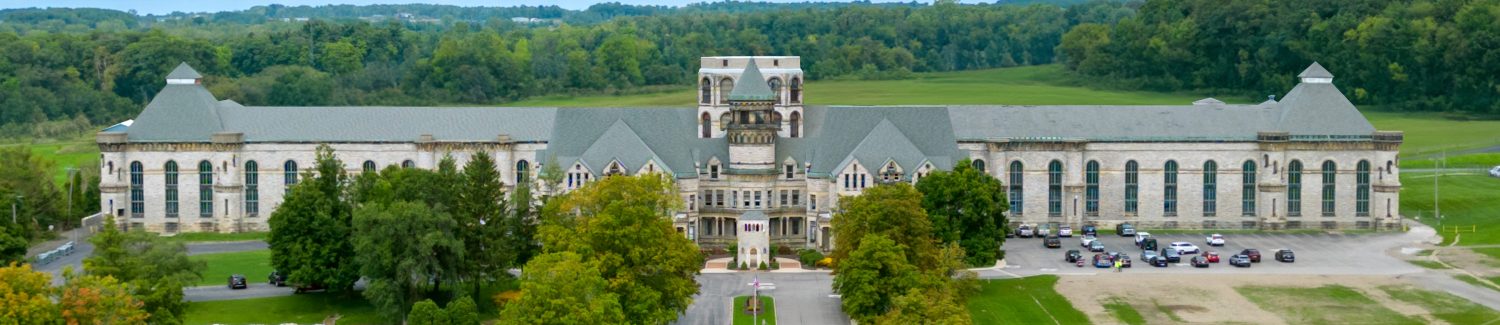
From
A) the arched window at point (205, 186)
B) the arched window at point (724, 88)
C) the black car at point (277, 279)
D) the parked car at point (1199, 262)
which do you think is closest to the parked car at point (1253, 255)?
the parked car at point (1199, 262)

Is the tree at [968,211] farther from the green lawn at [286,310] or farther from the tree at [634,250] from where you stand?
the green lawn at [286,310]

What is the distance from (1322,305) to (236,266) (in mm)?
61252

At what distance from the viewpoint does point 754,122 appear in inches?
5443

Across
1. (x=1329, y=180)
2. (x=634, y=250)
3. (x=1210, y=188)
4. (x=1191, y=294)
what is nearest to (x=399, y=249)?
(x=634, y=250)

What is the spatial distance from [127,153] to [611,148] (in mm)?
32758

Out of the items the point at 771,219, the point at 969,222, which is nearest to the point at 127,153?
the point at 771,219

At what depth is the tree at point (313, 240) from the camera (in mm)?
116812

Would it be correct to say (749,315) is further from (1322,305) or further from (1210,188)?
(1210,188)

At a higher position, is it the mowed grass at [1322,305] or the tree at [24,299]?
the tree at [24,299]

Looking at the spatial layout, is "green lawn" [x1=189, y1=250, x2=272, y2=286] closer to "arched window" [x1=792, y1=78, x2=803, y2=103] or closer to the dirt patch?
"arched window" [x1=792, y1=78, x2=803, y2=103]

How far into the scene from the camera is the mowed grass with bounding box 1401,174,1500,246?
140 m

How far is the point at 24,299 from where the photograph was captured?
8906cm

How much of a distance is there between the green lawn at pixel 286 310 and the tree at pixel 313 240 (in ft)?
3.20

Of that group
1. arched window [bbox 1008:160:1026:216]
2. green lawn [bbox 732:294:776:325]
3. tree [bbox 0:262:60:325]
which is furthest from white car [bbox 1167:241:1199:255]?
tree [bbox 0:262:60:325]
